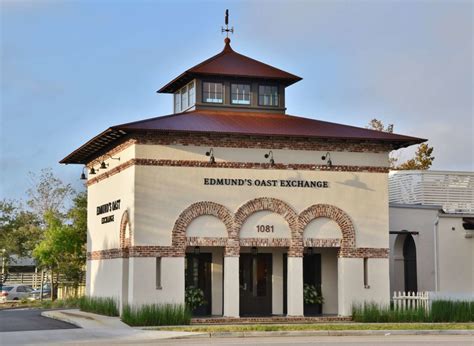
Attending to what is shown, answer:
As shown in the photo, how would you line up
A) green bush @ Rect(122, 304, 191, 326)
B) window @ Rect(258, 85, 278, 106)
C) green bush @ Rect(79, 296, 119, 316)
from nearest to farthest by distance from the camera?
green bush @ Rect(122, 304, 191, 326) → green bush @ Rect(79, 296, 119, 316) → window @ Rect(258, 85, 278, 106)

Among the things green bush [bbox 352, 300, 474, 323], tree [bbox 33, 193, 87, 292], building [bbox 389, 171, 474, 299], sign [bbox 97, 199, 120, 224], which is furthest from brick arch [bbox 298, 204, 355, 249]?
tree [bbox 33, 193, 87, 292]

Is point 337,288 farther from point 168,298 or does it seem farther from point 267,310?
point 168,298

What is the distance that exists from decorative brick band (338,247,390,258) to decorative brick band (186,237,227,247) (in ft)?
14.1

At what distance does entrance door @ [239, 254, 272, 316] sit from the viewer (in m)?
31.8

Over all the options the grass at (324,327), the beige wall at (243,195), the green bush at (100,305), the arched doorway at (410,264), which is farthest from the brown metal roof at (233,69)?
the grass at (324,327)

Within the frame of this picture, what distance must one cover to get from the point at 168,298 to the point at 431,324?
8.64m

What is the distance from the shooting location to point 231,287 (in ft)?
99.1

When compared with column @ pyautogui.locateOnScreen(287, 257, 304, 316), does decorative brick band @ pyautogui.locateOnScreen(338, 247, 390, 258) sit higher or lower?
higher

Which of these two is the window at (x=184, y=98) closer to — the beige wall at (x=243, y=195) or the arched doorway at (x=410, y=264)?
the beige wall at (x=243, y=195)

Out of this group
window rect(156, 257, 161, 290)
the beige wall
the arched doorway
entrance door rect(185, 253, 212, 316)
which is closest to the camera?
window rect(156, 257, 161, 290)

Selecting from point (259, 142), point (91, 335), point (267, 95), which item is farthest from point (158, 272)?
point (267, 95)

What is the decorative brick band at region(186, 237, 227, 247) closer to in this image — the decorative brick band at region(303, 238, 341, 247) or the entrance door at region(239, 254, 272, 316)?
the entrance door at region(239, 254, 272, 316)

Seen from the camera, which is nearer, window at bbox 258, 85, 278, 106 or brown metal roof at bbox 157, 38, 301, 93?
brown metal roof at bbox 157, 38, 301, 93

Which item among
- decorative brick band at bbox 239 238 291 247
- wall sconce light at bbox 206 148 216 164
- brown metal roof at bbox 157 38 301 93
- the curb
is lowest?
the curb
